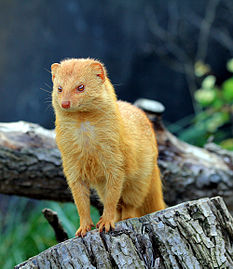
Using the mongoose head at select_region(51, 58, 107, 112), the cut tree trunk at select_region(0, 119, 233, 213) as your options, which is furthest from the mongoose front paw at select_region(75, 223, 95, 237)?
the cut tree trunk at select_region(0, 119, 233, 213)

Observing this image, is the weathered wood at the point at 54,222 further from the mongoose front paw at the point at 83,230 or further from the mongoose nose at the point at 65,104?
the mongoose nose at the point at 65,104

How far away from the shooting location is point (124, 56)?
6.72 m

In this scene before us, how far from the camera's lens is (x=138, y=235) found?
2199 millimetres

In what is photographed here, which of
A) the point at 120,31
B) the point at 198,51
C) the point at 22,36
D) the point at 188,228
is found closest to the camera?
the point at 188,228

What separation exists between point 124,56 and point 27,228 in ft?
11.0

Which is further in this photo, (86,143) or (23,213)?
(23,213)

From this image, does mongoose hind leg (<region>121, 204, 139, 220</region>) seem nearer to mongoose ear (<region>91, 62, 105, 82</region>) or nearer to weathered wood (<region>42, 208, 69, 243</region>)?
weathered wood (<region>42, 208, 69, 243</region>)

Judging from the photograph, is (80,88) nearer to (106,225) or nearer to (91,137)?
(91,137)

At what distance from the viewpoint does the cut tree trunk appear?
3.66 metres

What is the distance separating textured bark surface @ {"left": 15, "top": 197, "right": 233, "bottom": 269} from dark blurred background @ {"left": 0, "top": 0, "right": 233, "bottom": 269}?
265cm

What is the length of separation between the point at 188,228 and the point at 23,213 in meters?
3.58

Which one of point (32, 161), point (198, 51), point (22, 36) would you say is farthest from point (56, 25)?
point (32, 161)

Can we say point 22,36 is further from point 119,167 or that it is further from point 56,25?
point 119,167

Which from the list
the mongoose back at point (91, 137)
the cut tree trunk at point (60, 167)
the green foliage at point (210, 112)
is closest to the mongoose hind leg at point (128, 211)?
the mongoose back at point (91, 137)
